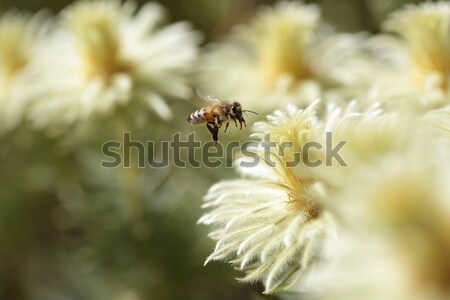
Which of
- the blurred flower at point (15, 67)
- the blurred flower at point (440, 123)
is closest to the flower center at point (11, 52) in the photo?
the blurred flower at point (15, 67)

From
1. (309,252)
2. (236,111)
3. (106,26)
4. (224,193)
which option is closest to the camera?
(309,252)

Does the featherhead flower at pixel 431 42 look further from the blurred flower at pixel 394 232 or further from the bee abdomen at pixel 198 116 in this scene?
the blurred flower at pixel 394 232

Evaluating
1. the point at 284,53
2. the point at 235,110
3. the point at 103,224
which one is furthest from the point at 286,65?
the point at 103,224

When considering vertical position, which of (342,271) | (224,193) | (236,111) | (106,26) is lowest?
(342,271)

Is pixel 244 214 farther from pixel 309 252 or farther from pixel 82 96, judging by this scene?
pixel 82 96

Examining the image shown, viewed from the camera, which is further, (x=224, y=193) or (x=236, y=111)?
(x=236, y=111)

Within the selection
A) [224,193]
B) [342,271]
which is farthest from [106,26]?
[342,271]

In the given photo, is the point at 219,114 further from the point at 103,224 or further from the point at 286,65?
the point at 103,224
